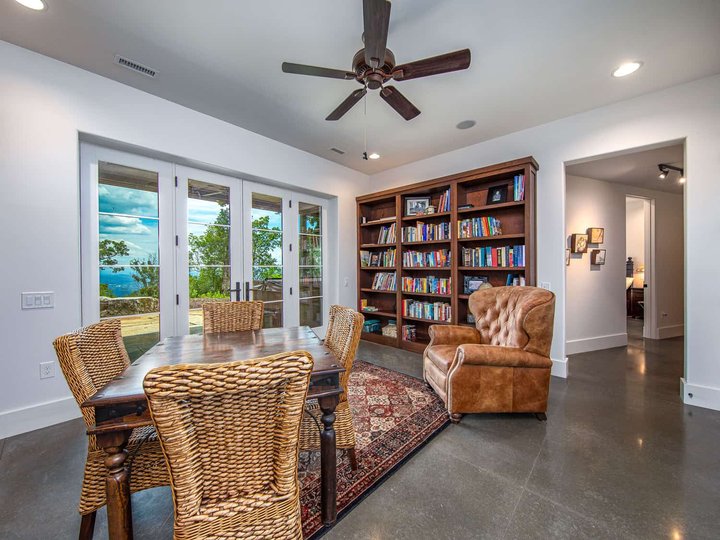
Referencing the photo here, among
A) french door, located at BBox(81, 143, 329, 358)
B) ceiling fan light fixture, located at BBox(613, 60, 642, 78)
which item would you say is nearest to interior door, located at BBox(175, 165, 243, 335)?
french door, located at BBox(81, 143, 329, 358)

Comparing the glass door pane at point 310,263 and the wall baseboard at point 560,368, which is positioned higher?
the glass door pane at point 310,263

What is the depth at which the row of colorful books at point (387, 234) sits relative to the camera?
4492 millimetres

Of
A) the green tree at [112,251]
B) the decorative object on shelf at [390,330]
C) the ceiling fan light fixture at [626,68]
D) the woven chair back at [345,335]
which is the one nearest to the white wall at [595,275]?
the ceiling fan light fixture at [626,68]

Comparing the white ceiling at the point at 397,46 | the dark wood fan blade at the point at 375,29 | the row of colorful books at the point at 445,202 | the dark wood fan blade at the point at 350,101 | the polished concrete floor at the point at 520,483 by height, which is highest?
the white ceiling at the point at 397,46

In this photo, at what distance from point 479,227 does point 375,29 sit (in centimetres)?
256

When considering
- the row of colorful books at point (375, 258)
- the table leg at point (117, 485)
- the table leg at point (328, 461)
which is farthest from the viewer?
the row of colorful books at point (375, 258)

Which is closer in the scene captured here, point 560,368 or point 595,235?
point 560,368

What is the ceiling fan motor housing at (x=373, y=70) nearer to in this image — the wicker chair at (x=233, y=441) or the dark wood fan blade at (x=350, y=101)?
the dark wood fan blade at (x=350, y=101)

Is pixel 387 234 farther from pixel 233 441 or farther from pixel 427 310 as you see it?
pixel 233 441

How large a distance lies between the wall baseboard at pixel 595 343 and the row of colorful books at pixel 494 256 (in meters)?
1.68

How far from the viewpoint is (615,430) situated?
2146 mm

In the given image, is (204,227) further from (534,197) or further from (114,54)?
(534,197)

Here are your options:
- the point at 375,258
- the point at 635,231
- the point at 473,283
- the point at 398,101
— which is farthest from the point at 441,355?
Answer: the point at 635,231

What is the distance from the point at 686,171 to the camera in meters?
2.66
